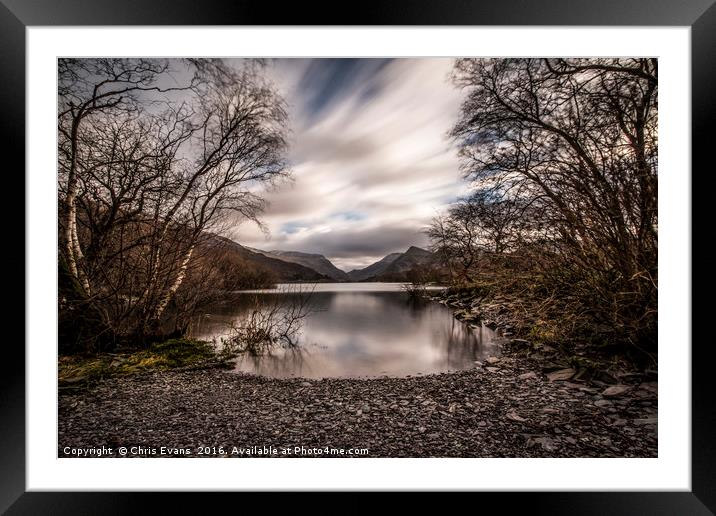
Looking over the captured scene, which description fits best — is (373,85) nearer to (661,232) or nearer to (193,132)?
(193,132)

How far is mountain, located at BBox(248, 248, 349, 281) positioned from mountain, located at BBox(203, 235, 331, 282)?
1.5 inches

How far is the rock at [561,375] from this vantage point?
2.34 m

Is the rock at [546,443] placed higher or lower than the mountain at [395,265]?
lower

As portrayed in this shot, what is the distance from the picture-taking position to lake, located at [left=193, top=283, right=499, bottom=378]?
10.1ft

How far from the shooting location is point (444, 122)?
2506 mm

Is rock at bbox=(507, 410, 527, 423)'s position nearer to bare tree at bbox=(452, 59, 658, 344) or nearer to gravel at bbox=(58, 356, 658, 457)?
gravel at bbox=(58, 356, 658, 457)

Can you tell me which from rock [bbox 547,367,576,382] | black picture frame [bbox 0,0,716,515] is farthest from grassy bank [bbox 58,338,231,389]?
rock [bbox 547,367,576,382]

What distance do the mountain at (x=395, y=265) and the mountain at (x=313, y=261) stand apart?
0.22m

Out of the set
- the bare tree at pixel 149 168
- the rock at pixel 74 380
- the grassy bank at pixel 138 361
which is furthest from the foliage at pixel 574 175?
the rock at pixel 74 380

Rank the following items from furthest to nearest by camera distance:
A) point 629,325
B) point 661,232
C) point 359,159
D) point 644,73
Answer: point 359,159 < point 629,325 < point 644,73 < point 661,232
